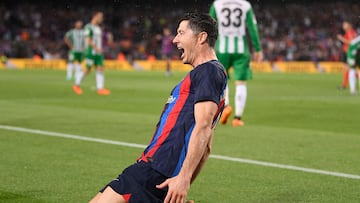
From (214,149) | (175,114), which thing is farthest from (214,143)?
(175,114)

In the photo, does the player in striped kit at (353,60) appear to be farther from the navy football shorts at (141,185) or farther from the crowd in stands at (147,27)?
the crowd in stands at (147,27)

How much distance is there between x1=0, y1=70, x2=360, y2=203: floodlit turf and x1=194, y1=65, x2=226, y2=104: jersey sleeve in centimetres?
249

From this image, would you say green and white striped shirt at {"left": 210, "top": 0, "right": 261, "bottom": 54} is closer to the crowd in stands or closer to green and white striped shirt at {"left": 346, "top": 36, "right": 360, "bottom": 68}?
green and white striped shirt at {"left": 346, "top": 36, "right": 360, "bottom": 68}

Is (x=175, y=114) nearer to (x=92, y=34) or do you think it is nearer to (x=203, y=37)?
(x=203, y=37)

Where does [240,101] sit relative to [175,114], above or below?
below

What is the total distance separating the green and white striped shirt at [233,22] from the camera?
12492 mm

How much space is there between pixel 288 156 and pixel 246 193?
2.40 m

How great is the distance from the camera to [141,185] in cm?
409

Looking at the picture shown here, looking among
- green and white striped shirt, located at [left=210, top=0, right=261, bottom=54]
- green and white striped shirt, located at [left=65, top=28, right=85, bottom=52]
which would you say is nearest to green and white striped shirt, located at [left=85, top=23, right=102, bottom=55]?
green and white striped shirt, located at [left=65, top=28, right=85, bottom=52]

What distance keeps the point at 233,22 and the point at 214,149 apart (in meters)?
3.81

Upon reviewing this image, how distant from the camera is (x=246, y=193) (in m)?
6.64

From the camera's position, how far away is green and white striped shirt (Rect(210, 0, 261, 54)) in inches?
492

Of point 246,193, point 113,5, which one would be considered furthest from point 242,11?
point 113,5

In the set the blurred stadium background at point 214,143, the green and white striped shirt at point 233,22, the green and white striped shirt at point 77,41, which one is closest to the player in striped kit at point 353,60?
the blurred stadium background at point 214,143
